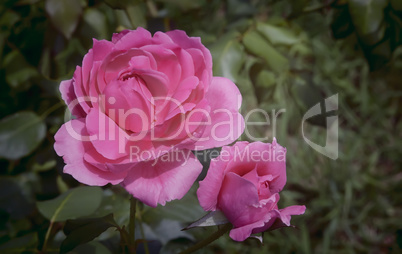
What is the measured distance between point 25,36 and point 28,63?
0.06 meters

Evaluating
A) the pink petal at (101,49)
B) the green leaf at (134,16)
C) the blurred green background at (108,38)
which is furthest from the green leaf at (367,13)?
the pink petal at (101,49)

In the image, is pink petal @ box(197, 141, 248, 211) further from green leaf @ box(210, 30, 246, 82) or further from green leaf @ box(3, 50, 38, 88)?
green leaf @ box(3, 50, 38, 88)

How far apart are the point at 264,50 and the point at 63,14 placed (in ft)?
1.21

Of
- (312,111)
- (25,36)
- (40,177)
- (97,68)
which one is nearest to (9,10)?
(25,36)

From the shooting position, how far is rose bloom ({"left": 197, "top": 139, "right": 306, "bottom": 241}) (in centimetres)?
43

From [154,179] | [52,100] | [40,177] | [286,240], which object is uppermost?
[154,179]

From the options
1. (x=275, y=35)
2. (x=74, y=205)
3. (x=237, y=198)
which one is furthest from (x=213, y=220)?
(x=275, y=35)

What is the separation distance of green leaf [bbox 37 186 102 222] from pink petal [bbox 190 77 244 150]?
283 mm

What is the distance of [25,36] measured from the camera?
0.96 meters

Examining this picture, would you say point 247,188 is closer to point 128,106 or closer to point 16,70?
point 128,106

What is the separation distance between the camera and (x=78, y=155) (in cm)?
45

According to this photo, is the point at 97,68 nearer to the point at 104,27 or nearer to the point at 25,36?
the point at 104,27

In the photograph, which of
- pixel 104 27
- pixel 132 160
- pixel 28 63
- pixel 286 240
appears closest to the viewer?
pixel 132 160

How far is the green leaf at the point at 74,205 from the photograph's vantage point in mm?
647
